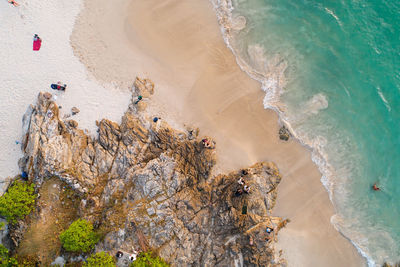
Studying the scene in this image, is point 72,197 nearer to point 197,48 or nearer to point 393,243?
point 197,48

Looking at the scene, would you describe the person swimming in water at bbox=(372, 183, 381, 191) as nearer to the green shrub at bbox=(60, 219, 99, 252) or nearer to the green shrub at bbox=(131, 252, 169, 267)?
the green shrub at bbox=(131, 252, 169, 267)

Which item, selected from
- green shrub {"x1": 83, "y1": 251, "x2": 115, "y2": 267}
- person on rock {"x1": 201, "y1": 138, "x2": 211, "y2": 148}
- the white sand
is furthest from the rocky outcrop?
green shrub {"x1": 83, "y1": 251, "x2": 115, "y2": 267}

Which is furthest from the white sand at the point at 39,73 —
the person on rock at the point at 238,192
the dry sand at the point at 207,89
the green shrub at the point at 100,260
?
the person on rock at the point at 238,192

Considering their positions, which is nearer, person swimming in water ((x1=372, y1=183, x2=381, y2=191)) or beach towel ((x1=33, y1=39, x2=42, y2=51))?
beach towel ((x1=33, y1=39, x2=42, y2=51))

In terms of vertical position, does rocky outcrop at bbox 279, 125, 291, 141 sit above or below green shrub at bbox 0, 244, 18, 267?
above

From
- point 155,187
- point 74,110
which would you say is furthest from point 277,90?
point 74,110

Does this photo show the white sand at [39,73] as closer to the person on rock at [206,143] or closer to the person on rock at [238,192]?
the person on rock at [206,143]

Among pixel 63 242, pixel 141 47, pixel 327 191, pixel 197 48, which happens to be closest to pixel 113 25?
pixel 141 47
